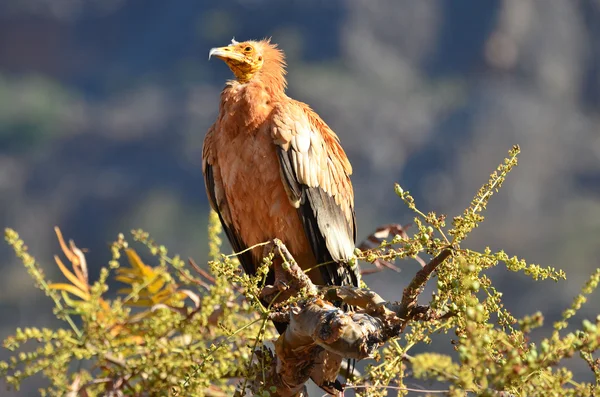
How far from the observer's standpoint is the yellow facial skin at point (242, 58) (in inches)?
96.4

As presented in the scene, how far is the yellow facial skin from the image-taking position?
96.4 inches

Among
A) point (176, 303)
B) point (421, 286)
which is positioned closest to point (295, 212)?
point (176, 303)

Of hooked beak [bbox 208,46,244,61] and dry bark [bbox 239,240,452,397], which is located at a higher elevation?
hooked beak [bbox 208,46,244,61]

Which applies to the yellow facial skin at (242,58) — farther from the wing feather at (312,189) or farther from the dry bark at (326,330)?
the dry bark at (326,330)

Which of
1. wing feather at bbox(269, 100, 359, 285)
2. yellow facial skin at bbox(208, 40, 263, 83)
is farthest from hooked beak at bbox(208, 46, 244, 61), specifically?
wing feather at bbox(269, 100, 359, 285)

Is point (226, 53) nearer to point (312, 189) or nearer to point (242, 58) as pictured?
point (242, 58)

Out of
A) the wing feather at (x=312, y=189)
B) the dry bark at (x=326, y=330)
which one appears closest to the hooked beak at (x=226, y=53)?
the wing feather at (x=312, y=189)

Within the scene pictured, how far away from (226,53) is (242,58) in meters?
0.06

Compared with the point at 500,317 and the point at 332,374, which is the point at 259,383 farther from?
the point at 500,317

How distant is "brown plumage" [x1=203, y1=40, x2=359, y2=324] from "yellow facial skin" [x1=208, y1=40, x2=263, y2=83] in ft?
0.05

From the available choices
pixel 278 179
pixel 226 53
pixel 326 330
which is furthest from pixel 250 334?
pixel 226 53

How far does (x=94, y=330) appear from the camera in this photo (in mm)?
2010

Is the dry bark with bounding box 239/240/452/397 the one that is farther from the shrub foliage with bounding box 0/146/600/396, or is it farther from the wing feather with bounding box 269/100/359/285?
the wing feather with bounding box 269/100/359/285

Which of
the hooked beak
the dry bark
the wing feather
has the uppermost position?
the hooked beak
